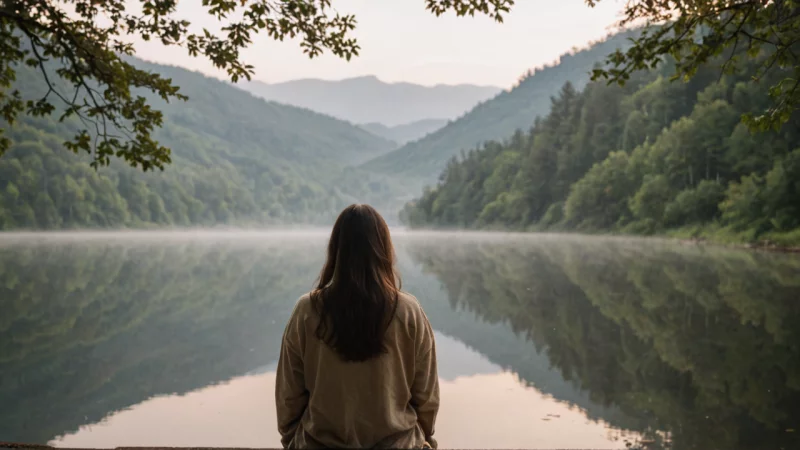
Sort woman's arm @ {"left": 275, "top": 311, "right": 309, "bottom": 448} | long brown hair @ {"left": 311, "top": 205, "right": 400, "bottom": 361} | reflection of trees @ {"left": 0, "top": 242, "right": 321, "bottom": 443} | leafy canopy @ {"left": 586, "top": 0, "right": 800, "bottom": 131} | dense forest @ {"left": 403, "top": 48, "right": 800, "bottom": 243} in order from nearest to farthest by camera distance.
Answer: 1. long brown hair @ {"left": 311, "top": 205, "right": 400, "bottom": 361}
2. woman's arm @ {"left": 275, "top": 311, "right": 309, "bottom": 448}
3. leafy canopy @ {"left": 586, "top": 0, "right": 800, "bottom": 131}
4. reflection of trees @ {"left": 0, "top": 242, "right": 321, "bottom": 443}
5. dense forest @ {"left": 403, "top": 48, "right": 800, "bottom": 243}

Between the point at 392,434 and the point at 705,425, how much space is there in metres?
4.76

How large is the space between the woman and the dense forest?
1514 centimetres

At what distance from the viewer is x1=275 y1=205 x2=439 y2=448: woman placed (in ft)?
11.1

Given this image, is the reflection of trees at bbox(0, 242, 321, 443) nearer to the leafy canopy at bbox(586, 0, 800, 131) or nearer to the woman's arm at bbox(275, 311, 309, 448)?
the woman's arm at bbox(275, 311, 309, 448)

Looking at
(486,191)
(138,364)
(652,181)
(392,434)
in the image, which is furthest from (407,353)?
(486,191)

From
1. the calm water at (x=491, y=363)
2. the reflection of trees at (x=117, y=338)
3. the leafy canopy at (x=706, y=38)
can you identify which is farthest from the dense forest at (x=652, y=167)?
the reflection of trees at (x=117, y=338)

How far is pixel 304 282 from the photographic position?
24219 millimetres

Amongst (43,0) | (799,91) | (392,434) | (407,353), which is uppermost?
(43,0)

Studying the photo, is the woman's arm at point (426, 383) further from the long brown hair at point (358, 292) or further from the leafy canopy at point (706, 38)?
the leafy canopy at point (706, 38)

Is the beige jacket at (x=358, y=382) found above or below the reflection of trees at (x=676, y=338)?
above

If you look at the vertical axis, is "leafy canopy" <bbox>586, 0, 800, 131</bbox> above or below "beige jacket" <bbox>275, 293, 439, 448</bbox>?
above

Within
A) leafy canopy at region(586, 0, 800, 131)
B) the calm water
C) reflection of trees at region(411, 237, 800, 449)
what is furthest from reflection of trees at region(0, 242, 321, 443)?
leafy canopy at region(586, 0, 800, 131)

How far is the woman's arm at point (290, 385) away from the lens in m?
3.51

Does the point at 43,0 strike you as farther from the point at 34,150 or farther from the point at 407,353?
the point at 34,150
